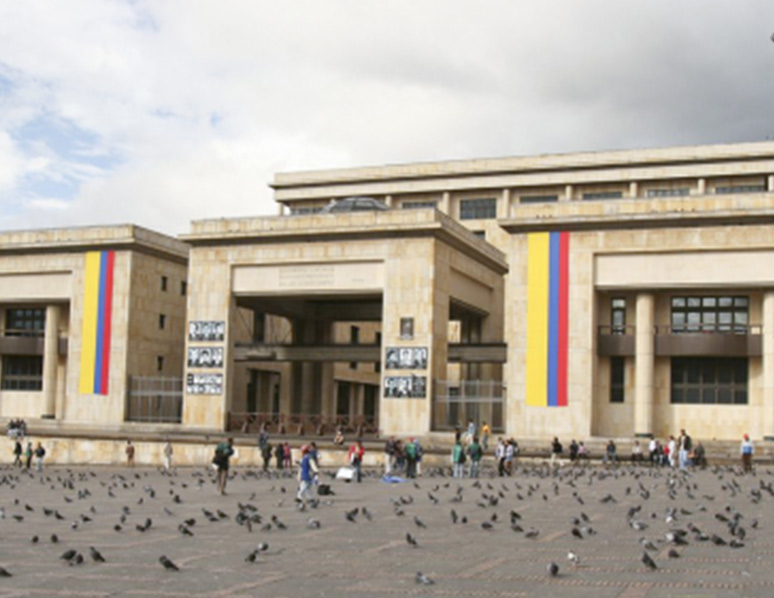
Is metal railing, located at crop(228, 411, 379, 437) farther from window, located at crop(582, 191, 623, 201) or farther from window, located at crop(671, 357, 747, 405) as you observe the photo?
window, located at crop(582, 191, 623, 201)

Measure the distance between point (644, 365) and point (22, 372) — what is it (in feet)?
121

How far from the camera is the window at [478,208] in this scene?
78.8 metres

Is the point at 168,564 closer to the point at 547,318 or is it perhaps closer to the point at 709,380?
the point at 547,318

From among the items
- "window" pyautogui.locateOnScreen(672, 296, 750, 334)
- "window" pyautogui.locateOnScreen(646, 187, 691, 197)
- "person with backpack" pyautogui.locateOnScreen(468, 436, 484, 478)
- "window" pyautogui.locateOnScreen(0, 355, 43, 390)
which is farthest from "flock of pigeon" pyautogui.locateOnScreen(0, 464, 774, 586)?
"window" pyautogui.locateOnScreen(646, 187, 691, 197)

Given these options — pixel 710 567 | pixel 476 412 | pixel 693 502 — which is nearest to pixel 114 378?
pixel 476 412

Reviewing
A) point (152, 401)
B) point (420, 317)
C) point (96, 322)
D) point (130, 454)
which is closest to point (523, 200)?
point (420, 317)

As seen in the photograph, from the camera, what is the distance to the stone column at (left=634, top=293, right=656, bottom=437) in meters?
49.5

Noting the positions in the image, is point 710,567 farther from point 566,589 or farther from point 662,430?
point 662,430

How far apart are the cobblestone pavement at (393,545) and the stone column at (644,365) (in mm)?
17963

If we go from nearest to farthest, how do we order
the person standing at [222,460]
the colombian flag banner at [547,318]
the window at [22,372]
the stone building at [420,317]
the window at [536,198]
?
the person standing at [222,460]
the stone building at [420,317]
the colombian flag banner at [547,318]
the window at [22,372]
the window at [536,198]

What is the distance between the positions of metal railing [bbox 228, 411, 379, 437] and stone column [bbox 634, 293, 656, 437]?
12862 millimetres

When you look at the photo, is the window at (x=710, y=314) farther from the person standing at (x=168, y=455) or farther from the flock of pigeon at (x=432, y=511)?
the person standing at (x=168, y=455)

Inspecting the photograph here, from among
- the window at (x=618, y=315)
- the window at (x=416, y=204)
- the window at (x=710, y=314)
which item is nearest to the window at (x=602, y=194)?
the window at (x=416, y=204)

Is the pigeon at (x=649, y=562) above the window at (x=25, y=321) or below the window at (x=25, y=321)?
below
